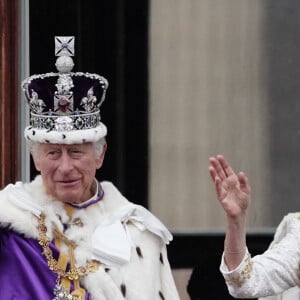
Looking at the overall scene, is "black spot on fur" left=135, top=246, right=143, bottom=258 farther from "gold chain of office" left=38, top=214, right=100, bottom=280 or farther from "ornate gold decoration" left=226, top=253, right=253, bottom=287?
"ornate gold decoration" left=226, top=253, right=253, bottom=287

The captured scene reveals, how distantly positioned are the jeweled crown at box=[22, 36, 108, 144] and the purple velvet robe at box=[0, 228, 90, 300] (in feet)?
1.39

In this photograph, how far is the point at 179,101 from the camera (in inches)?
306

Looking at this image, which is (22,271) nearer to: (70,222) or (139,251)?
(70,222)

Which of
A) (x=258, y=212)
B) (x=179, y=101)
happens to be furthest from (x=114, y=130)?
(x=258, y=212)

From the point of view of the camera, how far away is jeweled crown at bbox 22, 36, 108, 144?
5.72 m

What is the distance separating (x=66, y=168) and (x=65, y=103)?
0.30 metres

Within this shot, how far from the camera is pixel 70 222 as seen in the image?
575 centimetres

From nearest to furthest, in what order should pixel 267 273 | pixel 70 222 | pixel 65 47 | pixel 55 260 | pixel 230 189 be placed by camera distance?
1. pixel 230 189
2. pixel 267 273
3. pixel 55 260
4. pixel 70 222
5. pixel 65 47

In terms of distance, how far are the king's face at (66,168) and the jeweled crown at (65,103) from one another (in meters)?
0.04

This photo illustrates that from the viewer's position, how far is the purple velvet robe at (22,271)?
18.2ft

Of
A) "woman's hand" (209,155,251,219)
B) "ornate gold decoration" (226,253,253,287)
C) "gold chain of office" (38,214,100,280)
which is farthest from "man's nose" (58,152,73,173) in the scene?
"ornate gold decoration" (226,253,253,287)

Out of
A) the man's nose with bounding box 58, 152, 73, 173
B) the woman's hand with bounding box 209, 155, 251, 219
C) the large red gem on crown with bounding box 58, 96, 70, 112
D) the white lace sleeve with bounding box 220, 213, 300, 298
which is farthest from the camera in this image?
the large red gem on crown with bounding box 58, 96, 70, 112

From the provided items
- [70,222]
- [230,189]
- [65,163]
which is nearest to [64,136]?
[65,163]

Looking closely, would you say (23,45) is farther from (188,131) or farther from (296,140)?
(296,140)
